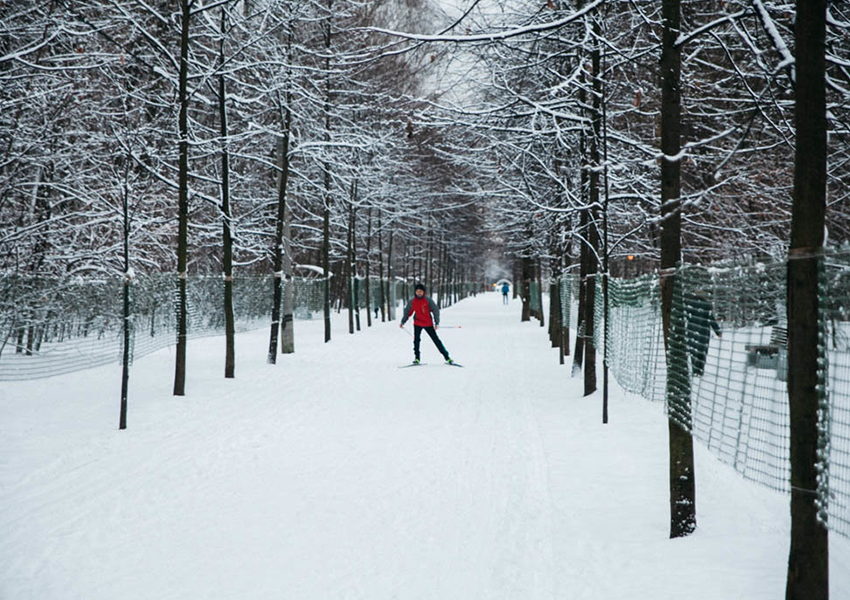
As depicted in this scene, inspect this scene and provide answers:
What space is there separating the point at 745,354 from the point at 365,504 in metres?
3.72

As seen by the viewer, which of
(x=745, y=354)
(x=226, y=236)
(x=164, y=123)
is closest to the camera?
(x=745, y=354)

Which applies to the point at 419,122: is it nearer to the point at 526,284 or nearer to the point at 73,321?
the point at 73,321

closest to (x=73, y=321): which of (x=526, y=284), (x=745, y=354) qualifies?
(x=745, y=354)

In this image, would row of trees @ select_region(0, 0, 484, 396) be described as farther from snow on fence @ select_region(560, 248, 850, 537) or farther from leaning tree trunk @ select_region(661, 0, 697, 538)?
snow on fence @ select_region(560, 248, 850, 537)

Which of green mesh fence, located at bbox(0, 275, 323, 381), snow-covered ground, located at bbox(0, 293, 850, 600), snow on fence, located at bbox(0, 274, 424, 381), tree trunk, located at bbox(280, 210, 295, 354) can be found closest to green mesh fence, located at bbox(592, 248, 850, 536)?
snow-covered ground, located at bbox(0, 293, 850, 600)

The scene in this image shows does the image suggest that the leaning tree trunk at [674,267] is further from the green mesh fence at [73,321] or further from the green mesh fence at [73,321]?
the green mesh fence at [73,321]

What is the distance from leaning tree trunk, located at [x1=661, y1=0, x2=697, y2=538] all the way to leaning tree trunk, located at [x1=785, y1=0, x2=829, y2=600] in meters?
1.66

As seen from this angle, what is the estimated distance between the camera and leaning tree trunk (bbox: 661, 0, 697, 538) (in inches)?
200

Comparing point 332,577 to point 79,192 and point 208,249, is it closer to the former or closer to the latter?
point 79,192

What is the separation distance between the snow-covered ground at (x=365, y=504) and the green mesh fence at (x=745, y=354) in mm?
423

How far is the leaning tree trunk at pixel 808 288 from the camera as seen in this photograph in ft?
10.8

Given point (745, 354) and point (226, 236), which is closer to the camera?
point (745, 354)

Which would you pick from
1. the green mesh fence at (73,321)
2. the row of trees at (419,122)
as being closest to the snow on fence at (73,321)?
the green mesh fence at (73,321)

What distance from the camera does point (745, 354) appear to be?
666 centimetres
